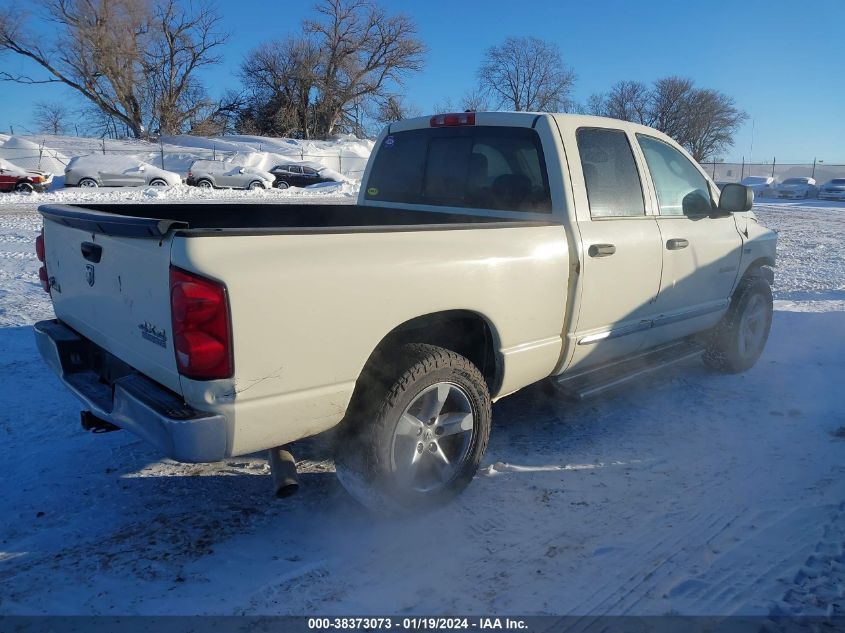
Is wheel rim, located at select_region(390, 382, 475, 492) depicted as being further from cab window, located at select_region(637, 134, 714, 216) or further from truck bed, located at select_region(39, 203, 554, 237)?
cab window, located at select_region(637, 134, 714, 216)

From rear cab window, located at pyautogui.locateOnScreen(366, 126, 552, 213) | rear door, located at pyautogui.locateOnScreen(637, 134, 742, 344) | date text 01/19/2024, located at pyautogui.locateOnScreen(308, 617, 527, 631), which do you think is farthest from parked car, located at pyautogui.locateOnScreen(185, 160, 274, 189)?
date text 01/19/2024, located at pyautogui.locateOnScreen(308, 617, 527, 631)

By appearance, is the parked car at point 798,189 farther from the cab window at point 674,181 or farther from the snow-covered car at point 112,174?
the cab window at point 674,181

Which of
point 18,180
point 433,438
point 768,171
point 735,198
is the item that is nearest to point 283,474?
point 433,438

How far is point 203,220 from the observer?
416 centimetres

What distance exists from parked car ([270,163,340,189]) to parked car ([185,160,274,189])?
141 centimetres

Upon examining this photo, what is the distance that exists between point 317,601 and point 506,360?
4.91 feet

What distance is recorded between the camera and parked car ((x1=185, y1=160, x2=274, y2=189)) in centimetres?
2959

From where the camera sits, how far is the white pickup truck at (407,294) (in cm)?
237

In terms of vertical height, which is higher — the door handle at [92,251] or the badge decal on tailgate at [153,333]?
the door handle at [92,251]

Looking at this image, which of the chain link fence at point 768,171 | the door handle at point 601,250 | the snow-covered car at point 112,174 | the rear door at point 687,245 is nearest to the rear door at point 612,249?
the door handle at point 601,250

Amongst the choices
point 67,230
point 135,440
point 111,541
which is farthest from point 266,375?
point 135,440

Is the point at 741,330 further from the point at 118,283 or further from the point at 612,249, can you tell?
the point at 118,283

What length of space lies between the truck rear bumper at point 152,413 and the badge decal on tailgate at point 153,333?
210 millimetres

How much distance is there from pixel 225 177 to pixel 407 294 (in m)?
29.6
